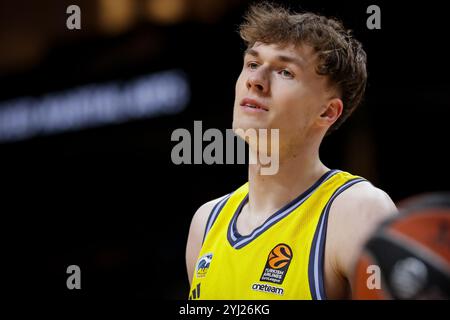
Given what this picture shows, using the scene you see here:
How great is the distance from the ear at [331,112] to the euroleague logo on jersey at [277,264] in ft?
2.00

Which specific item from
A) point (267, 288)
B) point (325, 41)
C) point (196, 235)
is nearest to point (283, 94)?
point (325, 41)

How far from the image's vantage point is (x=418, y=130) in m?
6.48

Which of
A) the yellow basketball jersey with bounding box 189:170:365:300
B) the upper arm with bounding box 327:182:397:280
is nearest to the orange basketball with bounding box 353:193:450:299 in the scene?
the upper arm with bounding box 327:182:397:280

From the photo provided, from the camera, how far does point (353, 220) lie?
281 cm

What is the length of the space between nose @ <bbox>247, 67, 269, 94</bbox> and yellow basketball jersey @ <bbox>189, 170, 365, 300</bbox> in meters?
0.48

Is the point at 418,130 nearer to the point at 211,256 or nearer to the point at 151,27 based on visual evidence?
the point at 151,27

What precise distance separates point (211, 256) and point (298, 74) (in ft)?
3.00

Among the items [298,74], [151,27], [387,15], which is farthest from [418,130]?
[298,74]

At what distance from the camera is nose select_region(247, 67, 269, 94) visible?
3.08 meters

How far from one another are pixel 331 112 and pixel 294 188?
0.39 m

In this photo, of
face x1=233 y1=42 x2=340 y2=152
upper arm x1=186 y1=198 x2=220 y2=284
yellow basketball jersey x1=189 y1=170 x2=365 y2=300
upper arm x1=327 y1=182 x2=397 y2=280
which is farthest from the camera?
upper arm x1=186 y1=198 x2=220 y2=284

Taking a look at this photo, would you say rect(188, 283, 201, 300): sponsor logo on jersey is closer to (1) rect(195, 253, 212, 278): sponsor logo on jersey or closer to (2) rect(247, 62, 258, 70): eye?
(1) rect(195, 253, 212, 278): sponsor logo on jersey

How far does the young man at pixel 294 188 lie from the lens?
9.31ft

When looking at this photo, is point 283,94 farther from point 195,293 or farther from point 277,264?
point 195,293
